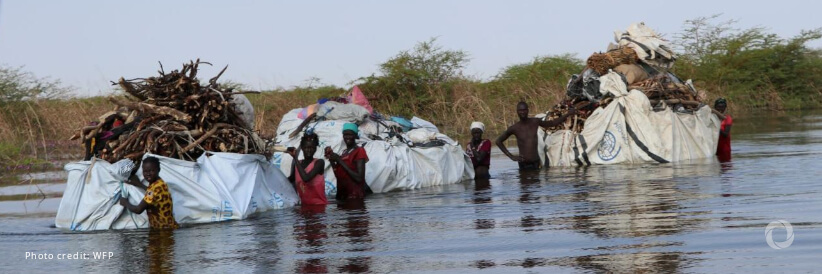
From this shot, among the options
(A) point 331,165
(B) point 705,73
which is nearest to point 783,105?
(B) point 705,73

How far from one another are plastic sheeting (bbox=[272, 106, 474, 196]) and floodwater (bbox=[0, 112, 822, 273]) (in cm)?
31

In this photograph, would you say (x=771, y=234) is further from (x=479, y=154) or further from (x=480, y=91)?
(x=480, y=91)

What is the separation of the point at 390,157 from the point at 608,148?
3.90 metres

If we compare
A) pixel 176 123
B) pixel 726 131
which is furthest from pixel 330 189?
pixel 726 131

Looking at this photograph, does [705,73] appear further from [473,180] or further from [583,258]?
[583,258]

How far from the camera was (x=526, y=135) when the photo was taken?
13.7m

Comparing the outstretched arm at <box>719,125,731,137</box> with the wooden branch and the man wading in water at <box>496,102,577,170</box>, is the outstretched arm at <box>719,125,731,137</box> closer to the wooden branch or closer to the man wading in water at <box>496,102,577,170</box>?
the man wading in water at <box>496,102,577,170</box>

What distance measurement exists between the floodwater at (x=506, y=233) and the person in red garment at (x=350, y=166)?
0.85 feet

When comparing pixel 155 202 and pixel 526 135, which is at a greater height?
pixel 526 135

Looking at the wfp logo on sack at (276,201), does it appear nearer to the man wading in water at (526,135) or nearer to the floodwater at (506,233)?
the floodwater at (506,233)

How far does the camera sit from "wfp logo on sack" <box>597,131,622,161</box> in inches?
556

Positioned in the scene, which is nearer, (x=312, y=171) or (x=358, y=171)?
(x=312, y=171)

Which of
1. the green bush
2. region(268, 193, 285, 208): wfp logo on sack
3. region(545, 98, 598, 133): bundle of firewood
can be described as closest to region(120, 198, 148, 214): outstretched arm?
region(268, 193, 285, 208): wfp logo on sack

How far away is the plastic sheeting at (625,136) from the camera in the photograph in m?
14.0
